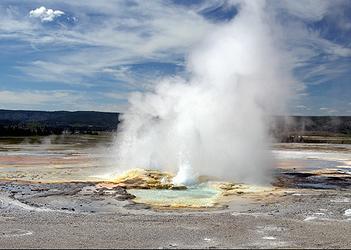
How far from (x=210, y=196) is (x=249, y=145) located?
11.7 metres

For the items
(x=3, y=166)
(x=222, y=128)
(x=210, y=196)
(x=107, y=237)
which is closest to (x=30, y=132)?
(x=3, y=166)

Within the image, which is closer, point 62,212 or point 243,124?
point 62,212

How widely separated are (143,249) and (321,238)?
15.6 feet

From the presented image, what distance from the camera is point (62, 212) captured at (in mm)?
16844

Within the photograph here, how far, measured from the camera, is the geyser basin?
1876cm

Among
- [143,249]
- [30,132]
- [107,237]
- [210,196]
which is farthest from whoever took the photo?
[30,132]

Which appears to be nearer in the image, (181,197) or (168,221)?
(168,221)

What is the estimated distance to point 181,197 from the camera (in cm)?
2064

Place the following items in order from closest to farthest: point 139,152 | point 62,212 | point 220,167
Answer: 1. point 62,212
2. point 220,167
3. point 139,152

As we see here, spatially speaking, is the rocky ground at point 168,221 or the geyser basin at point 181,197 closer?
the rocky ground at point 168,221

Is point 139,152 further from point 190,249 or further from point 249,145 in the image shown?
point 190,249

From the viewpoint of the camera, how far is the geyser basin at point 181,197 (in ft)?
61.5

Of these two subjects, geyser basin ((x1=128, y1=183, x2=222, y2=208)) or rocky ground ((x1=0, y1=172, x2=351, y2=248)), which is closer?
→ rocky ground ((x1=0, y1=172, x2=351, y2=248))

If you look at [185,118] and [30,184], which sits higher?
[185,118]
